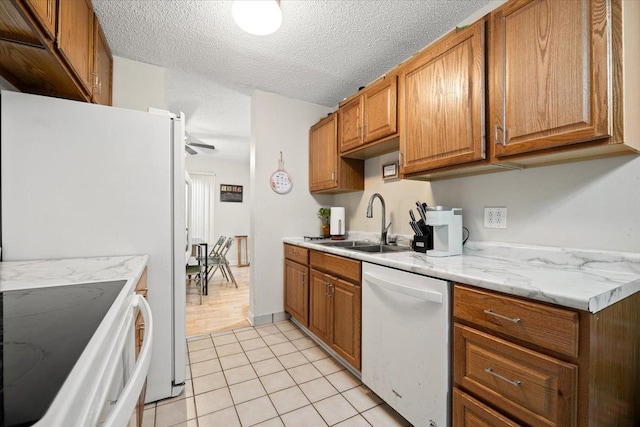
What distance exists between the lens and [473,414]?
1069 millimetres

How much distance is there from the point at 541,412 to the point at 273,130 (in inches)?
110

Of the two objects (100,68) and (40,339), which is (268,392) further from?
(100,68)

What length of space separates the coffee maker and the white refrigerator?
4.96 feet

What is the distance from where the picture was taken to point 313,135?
3.01m

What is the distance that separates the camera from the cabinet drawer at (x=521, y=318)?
0.83 metres

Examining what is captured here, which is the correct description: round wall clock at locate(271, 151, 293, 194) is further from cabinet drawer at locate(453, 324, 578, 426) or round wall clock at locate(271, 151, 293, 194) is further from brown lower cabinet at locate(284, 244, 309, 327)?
cabinet drawer at locate(453, 324, 578, 426)

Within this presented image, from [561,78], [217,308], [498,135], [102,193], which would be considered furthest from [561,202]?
[217,308]

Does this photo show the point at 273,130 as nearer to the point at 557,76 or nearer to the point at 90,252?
the point at 90,252

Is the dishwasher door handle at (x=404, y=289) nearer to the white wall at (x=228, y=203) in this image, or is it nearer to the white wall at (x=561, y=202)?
the white wall at (x=561, y=202)

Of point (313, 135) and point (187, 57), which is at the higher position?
point (187, 57)

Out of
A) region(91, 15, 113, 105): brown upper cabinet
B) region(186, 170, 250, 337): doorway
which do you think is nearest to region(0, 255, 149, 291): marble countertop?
region(91, 15, 113, 105): brown upper cabinet

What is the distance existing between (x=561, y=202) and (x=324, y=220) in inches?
82.9

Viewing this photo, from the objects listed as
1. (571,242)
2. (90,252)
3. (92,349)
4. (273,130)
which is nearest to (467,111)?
(571,242)

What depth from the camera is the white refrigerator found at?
1.33 metres
